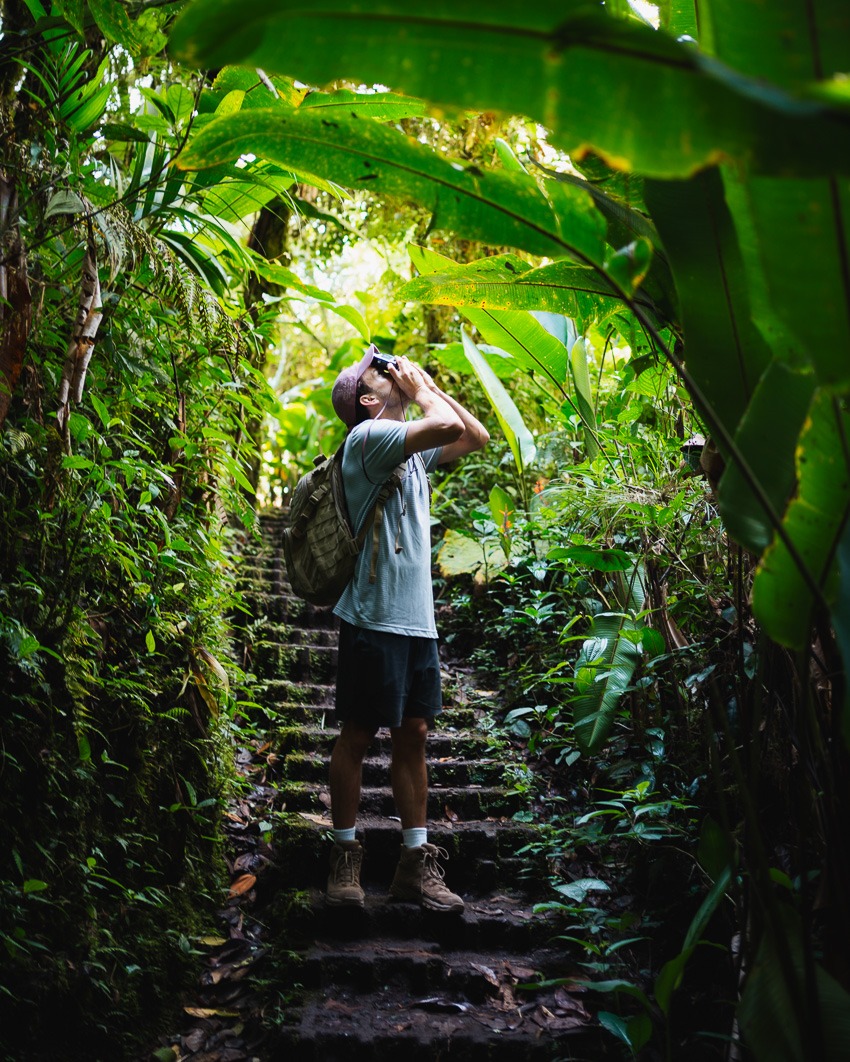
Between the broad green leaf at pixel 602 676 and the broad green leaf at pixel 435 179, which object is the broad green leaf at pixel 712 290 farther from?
the broad green leaf at pixel 602 676

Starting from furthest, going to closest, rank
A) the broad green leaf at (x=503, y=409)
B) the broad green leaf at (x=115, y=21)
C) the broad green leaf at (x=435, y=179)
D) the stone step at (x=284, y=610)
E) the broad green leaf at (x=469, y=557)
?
1. the broad green leaf at (x=469, y=557)
2. the stone step at (x=284, y=610)
3. the broad green leaf at (x=503, y=409)
4. the broad green leaf at (x=115, y=21)
5. the broad green leaf at (x=435, y=179)

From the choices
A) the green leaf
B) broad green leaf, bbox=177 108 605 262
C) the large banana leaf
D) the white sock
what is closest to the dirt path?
the white sock

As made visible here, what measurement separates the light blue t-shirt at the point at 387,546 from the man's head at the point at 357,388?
0.21m

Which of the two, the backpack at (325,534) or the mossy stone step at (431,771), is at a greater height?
the backpack at (325,534)

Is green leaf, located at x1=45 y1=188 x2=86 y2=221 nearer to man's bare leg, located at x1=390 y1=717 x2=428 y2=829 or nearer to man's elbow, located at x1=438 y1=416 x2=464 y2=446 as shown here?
man's elbow, located at x1=438 y1=416 x2=464 y2=446

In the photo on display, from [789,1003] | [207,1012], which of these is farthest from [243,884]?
[789,1003]

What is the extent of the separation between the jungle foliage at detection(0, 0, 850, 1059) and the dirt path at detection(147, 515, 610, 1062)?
206 mm

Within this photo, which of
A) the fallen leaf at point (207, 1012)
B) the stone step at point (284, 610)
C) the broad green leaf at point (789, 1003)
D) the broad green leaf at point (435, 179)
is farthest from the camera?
the stone step at point (284, 610)

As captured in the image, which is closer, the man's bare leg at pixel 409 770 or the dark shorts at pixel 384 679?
the dark shorts at pixel 384 679

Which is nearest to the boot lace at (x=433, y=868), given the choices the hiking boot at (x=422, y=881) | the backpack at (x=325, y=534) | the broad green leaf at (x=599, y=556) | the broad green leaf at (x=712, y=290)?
the hiking boot at (x=422, y=881)

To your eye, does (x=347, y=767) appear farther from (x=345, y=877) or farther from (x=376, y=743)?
(x=376, y=743)

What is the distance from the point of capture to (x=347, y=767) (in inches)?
102

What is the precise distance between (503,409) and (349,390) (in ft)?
4.65

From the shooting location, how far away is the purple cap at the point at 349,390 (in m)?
2.89
